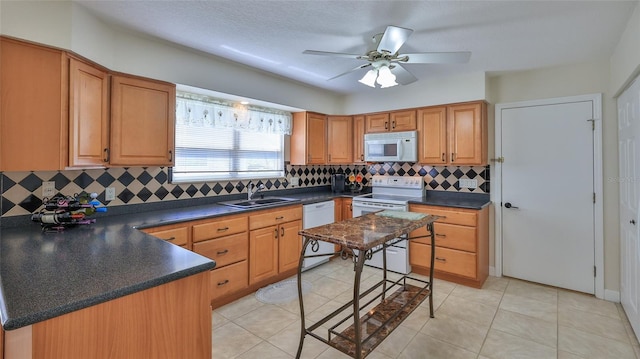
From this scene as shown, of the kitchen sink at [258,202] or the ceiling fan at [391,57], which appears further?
the kitchen sink at [258,202]

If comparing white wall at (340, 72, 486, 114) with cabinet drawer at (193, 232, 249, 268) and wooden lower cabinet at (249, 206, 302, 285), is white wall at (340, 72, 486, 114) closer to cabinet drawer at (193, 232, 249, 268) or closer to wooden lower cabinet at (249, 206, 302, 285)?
wooden lower cabinet at (249, 206, 302, 285)

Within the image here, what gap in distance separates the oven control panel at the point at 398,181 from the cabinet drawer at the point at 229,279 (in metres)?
2.27

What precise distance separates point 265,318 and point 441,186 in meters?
2.70

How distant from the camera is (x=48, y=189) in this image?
7.24 ft

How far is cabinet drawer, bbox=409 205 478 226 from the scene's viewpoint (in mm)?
3102

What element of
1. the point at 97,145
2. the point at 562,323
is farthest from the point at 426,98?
the point at 97,145

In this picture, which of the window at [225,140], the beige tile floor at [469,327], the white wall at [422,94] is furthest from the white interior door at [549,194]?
the window at [225,140]

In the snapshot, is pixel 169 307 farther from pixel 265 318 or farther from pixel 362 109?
pixel 362 109

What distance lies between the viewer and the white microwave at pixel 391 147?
3703 mm

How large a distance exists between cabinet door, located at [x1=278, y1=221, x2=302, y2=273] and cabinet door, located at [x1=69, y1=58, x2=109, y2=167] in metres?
1.76

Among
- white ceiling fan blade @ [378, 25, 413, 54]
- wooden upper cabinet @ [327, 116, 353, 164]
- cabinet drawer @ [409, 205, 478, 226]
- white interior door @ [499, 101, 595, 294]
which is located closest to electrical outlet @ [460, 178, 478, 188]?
white interior door @ [499, 101, 595, 294]

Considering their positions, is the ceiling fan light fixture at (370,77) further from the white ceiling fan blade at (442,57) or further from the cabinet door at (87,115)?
the cabinet door at (87,115)

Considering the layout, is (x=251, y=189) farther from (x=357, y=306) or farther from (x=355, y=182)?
(x=357, y=306)

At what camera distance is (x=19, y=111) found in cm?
172
